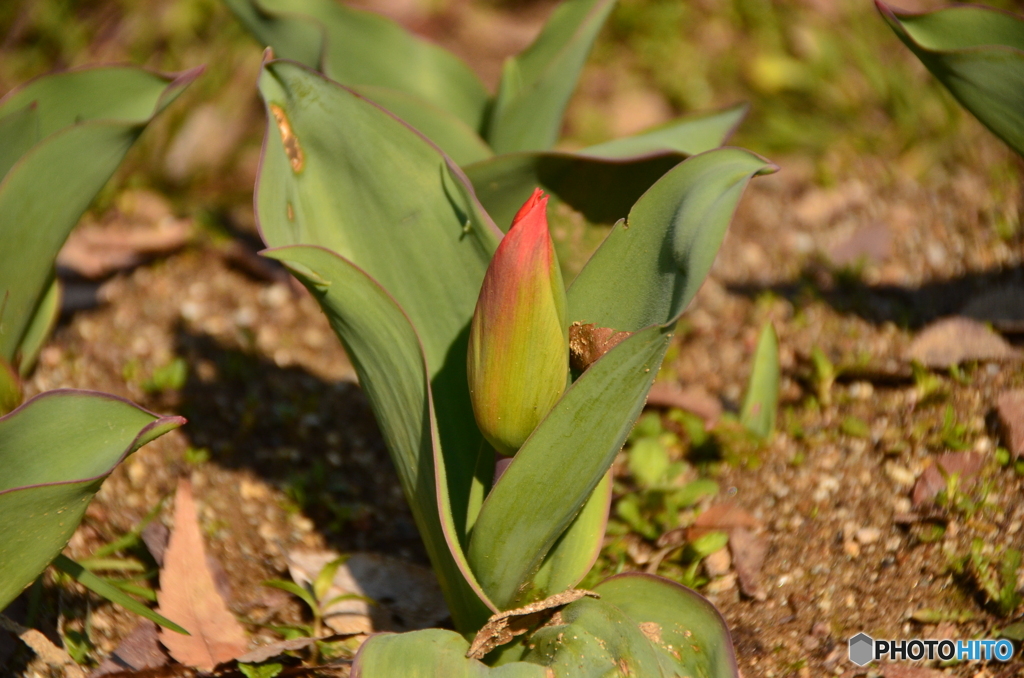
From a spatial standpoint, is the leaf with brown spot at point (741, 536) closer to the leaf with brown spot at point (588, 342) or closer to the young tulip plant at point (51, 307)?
the leaf with brown spot at point (588, 342)

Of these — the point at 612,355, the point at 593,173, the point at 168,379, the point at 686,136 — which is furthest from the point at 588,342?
the point at 168,379

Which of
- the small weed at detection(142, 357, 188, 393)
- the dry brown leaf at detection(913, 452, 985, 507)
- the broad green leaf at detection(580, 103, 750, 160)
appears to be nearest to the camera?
the broad green leaf at detection(580, 103, 750, 160)

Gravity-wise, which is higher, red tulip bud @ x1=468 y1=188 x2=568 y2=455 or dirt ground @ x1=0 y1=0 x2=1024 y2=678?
red tulip bud @ x1=468 y1=188 x2=568 y2=455

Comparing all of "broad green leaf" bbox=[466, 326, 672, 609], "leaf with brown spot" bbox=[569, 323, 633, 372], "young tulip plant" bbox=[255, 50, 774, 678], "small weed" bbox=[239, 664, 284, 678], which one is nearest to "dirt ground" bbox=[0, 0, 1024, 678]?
"small weed" bbox=[239, 664, 284, 678]

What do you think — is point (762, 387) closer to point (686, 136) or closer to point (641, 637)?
point (686, 136)

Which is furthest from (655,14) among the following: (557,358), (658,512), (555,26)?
(557,358)

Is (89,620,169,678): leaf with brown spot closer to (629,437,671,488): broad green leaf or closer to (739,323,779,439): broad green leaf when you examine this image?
(629,437,671,488): broad green leaf

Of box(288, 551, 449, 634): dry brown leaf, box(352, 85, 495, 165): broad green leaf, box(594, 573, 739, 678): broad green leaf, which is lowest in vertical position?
box(288, 551, 449, 634): dry brown leaf
